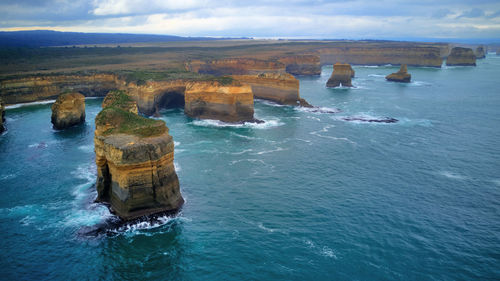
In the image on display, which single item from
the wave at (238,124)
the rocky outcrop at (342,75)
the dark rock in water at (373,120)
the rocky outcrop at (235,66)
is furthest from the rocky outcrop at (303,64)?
the wave at (238,124)

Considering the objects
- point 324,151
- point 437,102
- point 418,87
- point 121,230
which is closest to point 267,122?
point 324,151

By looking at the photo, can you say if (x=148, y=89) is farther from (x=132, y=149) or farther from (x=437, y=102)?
(x=437, y=102)

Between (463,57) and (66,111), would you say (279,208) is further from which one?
(463,57)

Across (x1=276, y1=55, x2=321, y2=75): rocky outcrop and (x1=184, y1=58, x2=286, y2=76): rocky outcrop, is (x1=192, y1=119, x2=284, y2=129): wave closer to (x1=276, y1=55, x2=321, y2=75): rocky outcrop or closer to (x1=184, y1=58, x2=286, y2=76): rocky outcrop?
(x1=184, y1=58, x2=286, y2=76): rocky outcrop

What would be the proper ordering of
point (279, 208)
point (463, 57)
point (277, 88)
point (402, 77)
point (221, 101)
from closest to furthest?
point (279, 208) < point (221, 101) < point (277, 88) < point (402, 77) < point (463, 57)

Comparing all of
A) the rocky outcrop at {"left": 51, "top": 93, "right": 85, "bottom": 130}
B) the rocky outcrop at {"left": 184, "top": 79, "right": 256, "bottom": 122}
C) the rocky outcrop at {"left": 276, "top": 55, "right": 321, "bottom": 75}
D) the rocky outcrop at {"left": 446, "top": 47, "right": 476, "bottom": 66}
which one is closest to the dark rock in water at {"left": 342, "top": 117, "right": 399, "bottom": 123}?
the rocky outcrop at {"left": 184, "top": 79, "right": 256, "bottom": 122}

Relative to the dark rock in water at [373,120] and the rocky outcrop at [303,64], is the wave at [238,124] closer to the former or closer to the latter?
the dark rock in water at [373,120]

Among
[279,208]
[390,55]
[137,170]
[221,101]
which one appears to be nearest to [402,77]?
[390,55]
